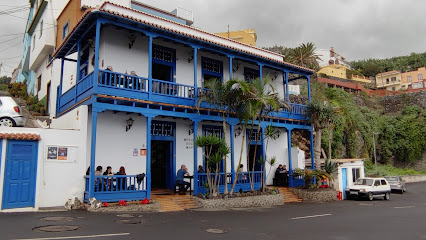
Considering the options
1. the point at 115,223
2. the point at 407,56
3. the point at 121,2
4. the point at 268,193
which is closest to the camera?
the point at 115,223

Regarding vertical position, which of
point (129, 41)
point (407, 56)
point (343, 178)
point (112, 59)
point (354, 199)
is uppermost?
point (407, 56)

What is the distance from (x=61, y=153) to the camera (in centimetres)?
1082

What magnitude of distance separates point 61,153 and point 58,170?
579 millimetres

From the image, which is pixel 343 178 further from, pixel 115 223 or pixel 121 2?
pixel 121 2

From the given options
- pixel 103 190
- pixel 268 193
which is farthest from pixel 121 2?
pixel 268 193

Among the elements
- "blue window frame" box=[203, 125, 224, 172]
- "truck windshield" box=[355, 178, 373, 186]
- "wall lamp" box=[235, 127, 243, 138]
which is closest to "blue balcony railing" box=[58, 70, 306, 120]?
"blue window frame" box=[203, 125, 224, 172]

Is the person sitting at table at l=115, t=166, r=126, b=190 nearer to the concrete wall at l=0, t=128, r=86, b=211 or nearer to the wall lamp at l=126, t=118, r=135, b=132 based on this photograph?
the concrete wall at l=0, t=128, r=86, b=211

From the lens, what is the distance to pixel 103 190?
10984 mm

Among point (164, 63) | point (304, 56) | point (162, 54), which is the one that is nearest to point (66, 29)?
point (162, 54)

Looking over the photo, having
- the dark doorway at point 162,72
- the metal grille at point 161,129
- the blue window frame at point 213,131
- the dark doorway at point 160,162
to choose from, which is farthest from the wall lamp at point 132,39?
the blue window frame at point 213,131

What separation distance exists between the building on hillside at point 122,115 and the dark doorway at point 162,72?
5 cm

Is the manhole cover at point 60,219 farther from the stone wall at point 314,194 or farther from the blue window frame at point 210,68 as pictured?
the stone wall at point 314,194

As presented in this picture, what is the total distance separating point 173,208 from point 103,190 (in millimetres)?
2684

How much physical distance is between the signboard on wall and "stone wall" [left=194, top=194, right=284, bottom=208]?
16.5ft
